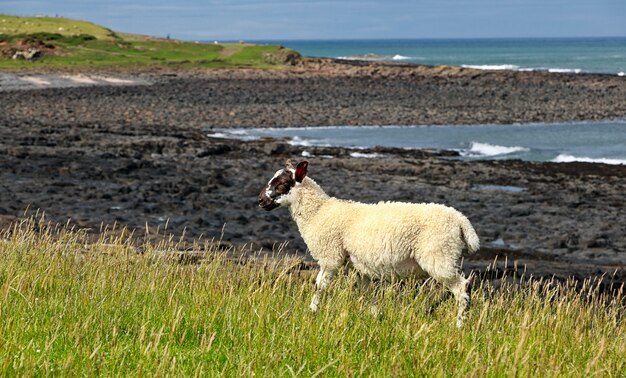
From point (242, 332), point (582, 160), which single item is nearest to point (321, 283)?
point (242, 332)

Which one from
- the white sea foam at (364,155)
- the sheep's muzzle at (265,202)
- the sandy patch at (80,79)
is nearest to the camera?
the sheep's muzzle at (265,202)

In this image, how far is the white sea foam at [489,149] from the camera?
31453 millimetres

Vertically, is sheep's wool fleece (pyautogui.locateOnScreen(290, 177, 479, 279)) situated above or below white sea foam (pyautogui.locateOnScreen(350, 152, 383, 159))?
above

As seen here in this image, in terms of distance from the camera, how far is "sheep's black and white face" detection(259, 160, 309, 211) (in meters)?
9.70

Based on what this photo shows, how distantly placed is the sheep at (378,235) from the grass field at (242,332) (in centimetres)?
26

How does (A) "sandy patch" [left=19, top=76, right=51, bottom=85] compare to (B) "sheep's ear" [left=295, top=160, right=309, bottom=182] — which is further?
(A) "sandy patch" [left=19, top=76, right=51, bottom=85]

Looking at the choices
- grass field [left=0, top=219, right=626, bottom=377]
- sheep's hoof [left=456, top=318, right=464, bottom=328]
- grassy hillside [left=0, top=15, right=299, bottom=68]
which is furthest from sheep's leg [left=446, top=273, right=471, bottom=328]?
grassy hillside [left=0, top=15, right=299, bottom=68]

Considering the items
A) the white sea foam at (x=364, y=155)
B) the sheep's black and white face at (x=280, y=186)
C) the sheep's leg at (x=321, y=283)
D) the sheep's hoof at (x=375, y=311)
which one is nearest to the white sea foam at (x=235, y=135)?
the white sea foam at (x=364, y=155)

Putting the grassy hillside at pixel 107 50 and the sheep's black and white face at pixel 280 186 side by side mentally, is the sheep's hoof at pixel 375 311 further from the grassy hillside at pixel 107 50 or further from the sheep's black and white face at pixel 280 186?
the grassy hillside at pixel 107 50

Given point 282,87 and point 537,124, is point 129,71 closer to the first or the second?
point 282,87

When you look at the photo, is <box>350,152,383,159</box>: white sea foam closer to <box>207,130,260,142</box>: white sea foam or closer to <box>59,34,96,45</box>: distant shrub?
<box>207,130,260,142</box>: white sea foam

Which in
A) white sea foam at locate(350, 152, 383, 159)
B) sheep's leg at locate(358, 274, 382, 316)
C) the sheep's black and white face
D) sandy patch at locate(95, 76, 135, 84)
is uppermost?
the sheep's black and white face

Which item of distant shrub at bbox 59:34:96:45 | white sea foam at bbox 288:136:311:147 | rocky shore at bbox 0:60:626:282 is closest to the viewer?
rocky shore at bbox 0:60:626:282

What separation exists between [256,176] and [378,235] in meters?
14.3
